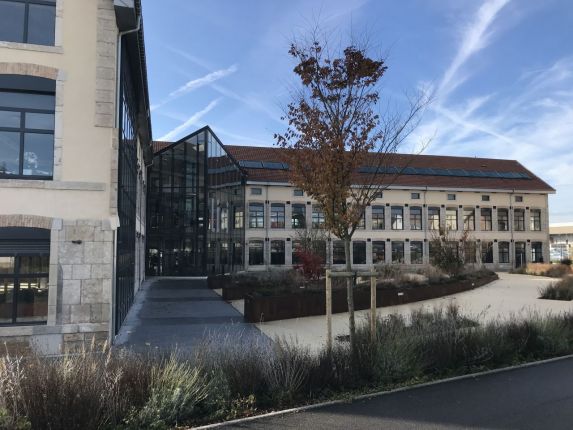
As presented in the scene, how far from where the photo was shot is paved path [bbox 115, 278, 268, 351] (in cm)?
1109

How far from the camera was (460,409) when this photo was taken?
5941 millimetres

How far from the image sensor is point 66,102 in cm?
1022

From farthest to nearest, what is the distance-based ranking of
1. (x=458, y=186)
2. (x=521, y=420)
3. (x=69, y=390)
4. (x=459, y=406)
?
1. (x=458, y=186)
2. (x=459, y=406)
3. (x=521, y=420)
4. (x=69, y=390)

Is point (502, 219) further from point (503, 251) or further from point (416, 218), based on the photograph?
point (416, 218)

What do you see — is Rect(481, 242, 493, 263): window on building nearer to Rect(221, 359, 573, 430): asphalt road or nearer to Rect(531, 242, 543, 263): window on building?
Rect(531, 242, 543, 263): window on building

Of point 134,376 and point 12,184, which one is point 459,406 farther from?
point 12,184

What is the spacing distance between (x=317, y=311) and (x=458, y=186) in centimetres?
3610

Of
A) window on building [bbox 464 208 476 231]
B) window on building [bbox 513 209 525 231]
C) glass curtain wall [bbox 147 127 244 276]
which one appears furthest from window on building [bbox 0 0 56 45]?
window on building [bbox 513 209 525 231]

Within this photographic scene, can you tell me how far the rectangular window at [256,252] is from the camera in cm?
4134

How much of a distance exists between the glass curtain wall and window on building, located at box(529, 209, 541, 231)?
33.7m

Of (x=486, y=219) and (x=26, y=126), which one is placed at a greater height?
(x=486, y=219)

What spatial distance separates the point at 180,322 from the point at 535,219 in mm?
46741

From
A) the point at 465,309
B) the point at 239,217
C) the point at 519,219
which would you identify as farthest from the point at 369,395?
the point at 519,219

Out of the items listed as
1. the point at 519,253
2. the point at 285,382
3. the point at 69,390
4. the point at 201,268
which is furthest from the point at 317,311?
the point at 519,253
